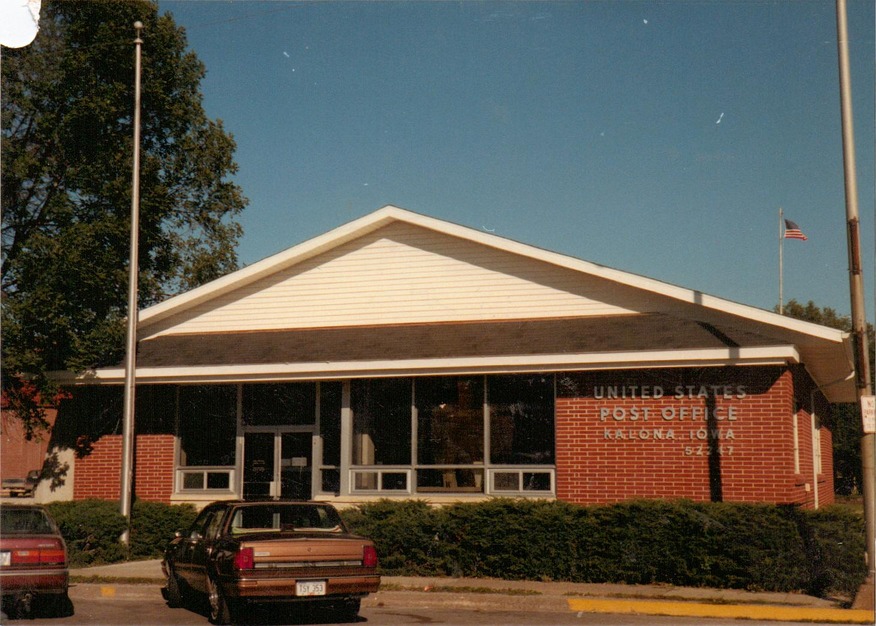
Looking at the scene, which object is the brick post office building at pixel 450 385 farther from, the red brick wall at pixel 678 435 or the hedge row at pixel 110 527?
the hedge row at pixel 110 527

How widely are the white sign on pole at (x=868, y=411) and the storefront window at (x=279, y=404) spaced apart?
10.2 metres

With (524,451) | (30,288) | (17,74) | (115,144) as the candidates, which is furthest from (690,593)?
(17,74)

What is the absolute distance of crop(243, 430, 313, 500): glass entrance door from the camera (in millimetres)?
18891

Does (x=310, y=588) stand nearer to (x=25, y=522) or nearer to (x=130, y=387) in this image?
(x=25, y=522)

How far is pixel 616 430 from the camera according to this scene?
645 inches

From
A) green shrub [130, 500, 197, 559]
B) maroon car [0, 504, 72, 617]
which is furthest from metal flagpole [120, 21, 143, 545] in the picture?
maroon car [0, 504, 72, 617]

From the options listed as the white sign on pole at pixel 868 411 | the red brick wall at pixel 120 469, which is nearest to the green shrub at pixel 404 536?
the red brick wall at pixel 120 469

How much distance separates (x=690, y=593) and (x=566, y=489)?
3.60m

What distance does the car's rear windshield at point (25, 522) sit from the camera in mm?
11598

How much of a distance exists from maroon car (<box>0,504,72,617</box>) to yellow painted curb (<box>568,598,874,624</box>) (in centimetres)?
622

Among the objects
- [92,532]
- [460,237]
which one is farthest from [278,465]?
[460,237]

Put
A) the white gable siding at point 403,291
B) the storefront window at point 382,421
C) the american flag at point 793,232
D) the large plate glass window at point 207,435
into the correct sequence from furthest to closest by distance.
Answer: the american flag at point 793,232 → the large plate glass window at point 207,435 → the white gable siding at point 403,291 → the storefront window at point 382,421

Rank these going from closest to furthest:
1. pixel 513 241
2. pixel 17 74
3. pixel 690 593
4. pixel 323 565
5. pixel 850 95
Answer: pixel 323 565 < pixel 850 95 < pixel 690 593 < pixel 513 241 < pixel 17 74

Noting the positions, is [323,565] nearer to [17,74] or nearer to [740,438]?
[740,438]
